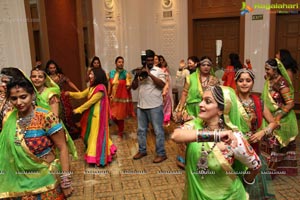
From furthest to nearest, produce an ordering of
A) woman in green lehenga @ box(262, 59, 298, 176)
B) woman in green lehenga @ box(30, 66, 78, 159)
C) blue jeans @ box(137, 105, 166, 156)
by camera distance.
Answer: blue jeans @ box(137, 105, 166, 156) → woman in green lehenga @ box(262, 59, 298, 176) → woman in green lehenga @ box(30, 66, 78, 159)

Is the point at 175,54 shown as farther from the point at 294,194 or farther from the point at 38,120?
the point at 38,120

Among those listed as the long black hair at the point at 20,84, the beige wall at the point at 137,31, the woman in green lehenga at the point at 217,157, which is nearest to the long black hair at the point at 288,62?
the woman in green lehenga at the point at 217,157

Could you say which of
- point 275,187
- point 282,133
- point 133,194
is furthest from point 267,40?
point 133,194

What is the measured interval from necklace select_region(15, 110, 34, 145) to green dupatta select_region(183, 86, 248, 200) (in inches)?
39.4

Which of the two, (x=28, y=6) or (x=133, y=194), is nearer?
(x=133, y=194)

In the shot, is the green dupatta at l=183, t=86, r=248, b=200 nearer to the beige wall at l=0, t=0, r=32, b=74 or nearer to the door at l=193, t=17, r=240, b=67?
the beige wall at l=0, t=0, r=32, b=74

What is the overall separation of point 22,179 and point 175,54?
6282 mm

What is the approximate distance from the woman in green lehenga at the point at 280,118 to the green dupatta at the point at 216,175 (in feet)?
5.23

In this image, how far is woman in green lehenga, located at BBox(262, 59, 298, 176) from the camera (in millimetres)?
3346

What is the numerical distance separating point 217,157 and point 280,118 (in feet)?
6.76

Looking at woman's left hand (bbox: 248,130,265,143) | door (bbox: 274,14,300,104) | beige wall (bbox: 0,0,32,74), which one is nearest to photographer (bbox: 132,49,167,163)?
woman's left hand (bbox: 248,130,265,143)

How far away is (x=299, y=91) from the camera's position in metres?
6.42

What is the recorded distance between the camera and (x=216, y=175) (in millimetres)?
1774

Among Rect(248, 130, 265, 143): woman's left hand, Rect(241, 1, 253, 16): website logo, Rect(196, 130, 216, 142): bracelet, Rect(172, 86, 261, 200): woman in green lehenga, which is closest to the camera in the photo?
Rect(196, 130, 216, 142): bracelet
